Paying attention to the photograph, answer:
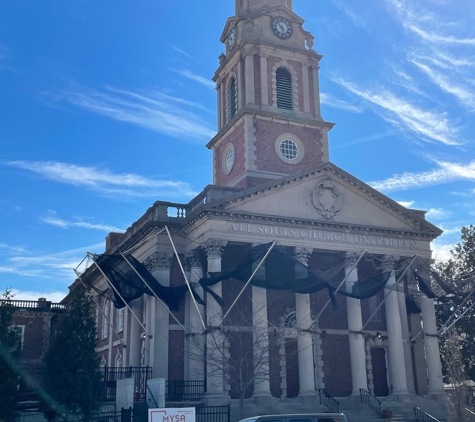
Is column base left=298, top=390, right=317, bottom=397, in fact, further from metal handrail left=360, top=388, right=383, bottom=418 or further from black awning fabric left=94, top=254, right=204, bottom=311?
black awning fabric left=94, top=254, right=204, bottom=311

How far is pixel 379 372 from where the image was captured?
1383 inches

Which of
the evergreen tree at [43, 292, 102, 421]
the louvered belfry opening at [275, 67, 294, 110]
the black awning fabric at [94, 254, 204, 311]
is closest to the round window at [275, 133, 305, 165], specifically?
the louvered belfry opening at [275, 67, 294, 110]

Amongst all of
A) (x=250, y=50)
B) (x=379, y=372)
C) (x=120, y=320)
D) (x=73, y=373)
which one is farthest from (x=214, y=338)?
(x=250, y=50)

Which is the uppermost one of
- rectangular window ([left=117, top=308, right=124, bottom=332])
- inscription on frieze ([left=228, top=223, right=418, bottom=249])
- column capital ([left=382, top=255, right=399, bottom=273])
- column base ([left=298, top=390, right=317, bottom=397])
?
inscription on frieze ([left=228, top=223, right=418, bottom=249])

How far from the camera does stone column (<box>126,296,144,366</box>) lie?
33188 mm

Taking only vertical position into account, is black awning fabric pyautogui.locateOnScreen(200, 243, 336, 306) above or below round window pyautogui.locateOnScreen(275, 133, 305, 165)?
below

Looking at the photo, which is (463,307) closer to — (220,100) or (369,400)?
(369,400)

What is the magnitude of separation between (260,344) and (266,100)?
16.4 meters

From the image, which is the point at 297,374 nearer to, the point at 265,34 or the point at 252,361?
the point at 252,361

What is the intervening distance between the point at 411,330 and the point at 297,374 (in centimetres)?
727

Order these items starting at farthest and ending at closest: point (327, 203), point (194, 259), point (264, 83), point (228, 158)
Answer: point (228, 158) < point (264, 83) < point (327, 203) < point (194, 259)

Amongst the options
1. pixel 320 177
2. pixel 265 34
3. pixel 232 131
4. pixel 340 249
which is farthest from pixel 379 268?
pixel 265 34

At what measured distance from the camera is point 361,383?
100ft

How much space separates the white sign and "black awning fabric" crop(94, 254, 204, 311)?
10565 millimetres
